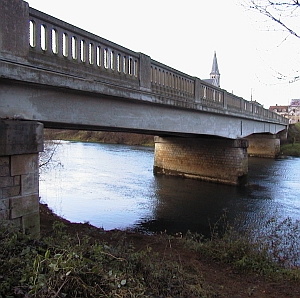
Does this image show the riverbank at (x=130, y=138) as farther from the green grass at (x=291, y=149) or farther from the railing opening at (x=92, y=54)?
the railing opening at (x=92, y=54)

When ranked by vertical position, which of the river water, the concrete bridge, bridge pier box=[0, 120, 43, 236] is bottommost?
the river water

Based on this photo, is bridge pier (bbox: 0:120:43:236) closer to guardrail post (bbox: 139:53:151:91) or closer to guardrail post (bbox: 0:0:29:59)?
guardrail post (bbox: 0:0:29:59)

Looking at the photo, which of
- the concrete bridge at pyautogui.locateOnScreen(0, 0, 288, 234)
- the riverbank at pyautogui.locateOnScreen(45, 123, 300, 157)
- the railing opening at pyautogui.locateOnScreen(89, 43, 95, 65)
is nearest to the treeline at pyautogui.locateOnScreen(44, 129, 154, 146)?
the riverbank at pyautogui.locateOnScreen(45, 123, 300, 157)

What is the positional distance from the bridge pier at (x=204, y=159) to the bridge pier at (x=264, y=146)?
18.4 meters

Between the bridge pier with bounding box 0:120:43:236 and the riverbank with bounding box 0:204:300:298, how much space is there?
3.52 feet

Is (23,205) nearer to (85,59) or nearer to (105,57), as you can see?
(85,59)

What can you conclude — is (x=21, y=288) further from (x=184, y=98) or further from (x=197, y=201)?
(x=197, y=201)

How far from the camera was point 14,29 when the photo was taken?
17.3ft

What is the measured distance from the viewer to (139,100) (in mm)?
8930

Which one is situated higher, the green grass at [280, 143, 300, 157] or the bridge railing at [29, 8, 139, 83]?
the bridge railing at [29, 8, 139, 83]

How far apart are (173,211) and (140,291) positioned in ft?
31.2

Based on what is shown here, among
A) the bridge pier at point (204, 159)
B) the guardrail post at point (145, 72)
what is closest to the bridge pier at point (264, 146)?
the bridge pier at point (204, 159)

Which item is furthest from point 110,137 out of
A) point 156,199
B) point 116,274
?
point 116,274

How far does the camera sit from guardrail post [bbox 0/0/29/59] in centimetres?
512
